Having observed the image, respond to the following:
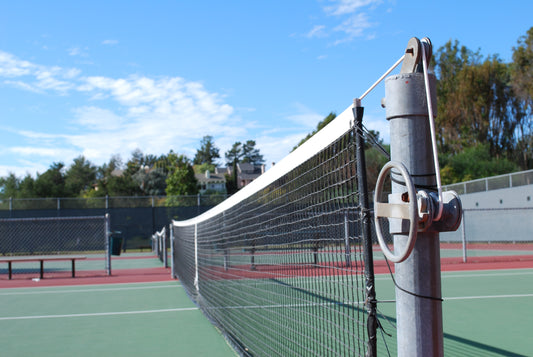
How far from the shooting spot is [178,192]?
2445 inches

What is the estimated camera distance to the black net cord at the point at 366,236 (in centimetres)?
176

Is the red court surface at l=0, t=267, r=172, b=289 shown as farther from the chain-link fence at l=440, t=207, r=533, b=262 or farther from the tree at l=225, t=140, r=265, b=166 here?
the tree at l=225, t=140, r=265, b=166

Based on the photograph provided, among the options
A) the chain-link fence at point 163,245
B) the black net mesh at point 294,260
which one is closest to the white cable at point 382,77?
the black net mesh at point 294,260

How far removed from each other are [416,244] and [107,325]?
5792mm

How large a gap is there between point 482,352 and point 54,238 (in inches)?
928

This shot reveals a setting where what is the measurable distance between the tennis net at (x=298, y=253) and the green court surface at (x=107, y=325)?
346 millimetres

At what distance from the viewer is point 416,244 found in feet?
4.89

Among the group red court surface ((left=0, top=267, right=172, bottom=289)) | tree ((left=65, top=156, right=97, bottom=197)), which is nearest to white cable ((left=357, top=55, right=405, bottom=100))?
red court surface ((left=0, top=267, right=172, bottom=289))

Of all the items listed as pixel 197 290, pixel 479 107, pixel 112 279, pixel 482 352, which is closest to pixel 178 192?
pixel 479 107

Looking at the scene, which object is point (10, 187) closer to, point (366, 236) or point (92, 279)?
point (92, 279)

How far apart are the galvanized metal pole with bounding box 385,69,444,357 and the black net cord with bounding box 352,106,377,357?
23cm

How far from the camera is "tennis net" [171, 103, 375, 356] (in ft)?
7.56

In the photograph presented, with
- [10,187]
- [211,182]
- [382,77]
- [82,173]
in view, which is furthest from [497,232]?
[82,173]

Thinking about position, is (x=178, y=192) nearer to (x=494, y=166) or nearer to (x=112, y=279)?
(x=494, y=166)
